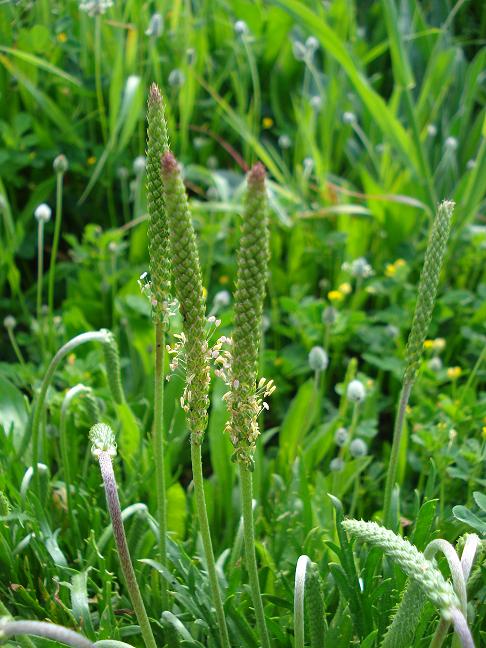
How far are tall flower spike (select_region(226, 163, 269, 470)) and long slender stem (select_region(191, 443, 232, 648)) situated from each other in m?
0.08

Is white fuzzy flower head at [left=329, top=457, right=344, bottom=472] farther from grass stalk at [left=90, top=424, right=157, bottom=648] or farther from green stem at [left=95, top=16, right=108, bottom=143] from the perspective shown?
green stem at [left=95, top=16, right=108, bottom=143]

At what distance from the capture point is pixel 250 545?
124 cm

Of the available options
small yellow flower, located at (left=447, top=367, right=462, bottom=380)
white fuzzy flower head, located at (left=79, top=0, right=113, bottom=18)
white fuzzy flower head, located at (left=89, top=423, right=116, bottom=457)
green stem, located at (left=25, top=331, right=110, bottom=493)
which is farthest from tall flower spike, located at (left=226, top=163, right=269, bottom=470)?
white fuzzy flower head, located at (left=79, top=0, right=113, bottom=18)

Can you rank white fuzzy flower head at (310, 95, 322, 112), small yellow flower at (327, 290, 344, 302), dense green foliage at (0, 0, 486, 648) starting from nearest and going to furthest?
dense green foliage at (0, 0, 486, 648), small yellow flower at (327, 290, 344, 302), white fuzzy flower head at (310, 95, 322, 112)

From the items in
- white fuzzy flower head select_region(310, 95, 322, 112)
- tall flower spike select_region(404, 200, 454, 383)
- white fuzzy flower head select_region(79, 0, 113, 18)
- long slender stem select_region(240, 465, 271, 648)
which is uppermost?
white fuzzy flower head select_region(79, 0, 113, 18)

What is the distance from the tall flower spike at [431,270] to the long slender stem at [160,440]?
0.40m

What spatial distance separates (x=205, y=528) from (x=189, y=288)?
1.27 feet

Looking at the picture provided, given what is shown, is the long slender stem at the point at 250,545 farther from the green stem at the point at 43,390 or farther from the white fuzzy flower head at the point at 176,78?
the white fuzzy flower head at the point at 176,78

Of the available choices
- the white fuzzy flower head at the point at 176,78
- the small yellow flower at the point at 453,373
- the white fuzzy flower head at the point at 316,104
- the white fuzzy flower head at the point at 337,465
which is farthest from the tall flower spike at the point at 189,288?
the white fuzzy flower head at the point at 316,104

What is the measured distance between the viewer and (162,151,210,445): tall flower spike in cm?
97

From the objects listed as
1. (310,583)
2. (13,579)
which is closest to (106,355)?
(13,579)

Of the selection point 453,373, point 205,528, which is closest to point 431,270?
point 205,528

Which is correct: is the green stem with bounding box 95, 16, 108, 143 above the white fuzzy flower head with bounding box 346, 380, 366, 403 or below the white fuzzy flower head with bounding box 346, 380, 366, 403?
above

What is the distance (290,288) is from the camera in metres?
2.78
